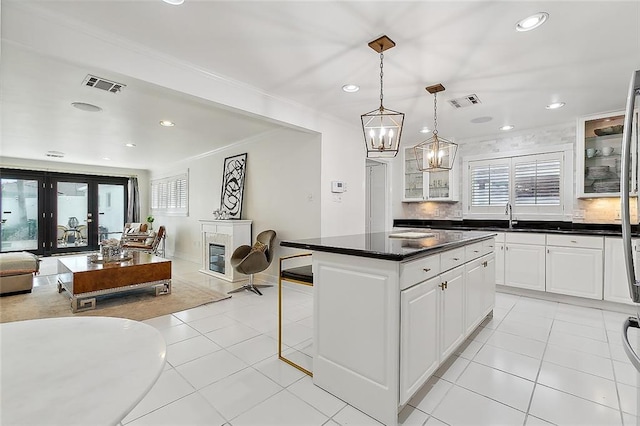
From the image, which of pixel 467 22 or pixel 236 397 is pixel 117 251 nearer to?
pixel 236 397

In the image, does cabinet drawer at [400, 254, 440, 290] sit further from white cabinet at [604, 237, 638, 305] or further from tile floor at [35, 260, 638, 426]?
white cabinet at [604, 237, 638, 305]

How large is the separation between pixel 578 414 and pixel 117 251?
519 centimetres

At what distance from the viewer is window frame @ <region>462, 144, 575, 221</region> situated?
4281 millimetres

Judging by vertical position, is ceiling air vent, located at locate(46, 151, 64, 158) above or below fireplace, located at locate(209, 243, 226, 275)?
above

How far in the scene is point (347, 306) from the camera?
184 centimetres

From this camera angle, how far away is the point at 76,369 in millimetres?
645

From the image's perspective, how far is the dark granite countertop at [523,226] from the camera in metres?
3.89

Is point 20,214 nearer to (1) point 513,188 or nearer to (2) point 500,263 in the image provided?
(2) point 500,263

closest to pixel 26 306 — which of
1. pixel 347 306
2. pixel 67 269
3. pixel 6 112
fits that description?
pixel 67 269

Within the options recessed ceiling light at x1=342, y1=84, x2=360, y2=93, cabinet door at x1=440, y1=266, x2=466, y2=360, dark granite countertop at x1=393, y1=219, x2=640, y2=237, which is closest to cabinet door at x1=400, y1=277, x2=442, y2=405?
cabinet door at x1=440, y1=266, x2=466, y2=360

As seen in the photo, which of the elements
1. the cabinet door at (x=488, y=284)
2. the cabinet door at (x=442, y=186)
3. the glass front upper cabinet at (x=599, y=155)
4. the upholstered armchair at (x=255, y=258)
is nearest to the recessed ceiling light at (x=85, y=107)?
the upholstered armchair at (x=255, y=258)

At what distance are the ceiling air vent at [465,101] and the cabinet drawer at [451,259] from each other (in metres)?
2.03

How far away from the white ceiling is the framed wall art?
118 cm

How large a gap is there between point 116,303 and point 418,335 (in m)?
3.75
